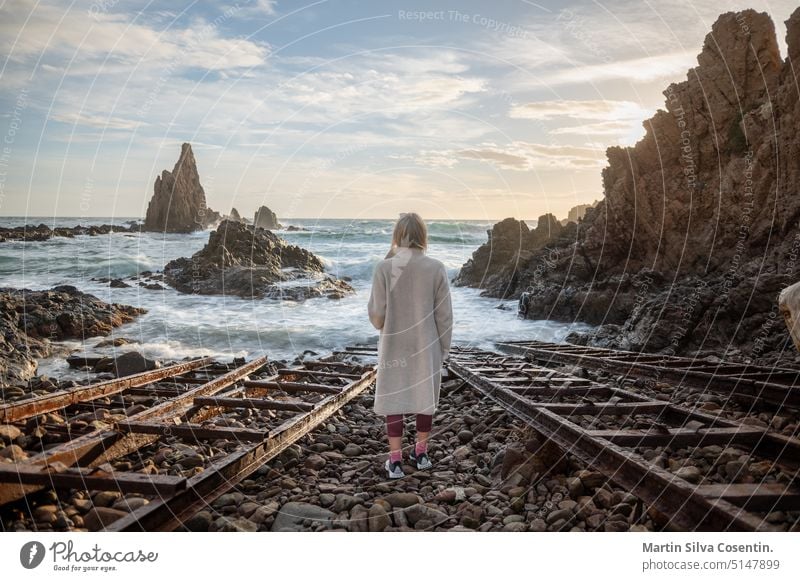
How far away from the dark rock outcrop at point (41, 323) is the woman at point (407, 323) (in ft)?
26.7

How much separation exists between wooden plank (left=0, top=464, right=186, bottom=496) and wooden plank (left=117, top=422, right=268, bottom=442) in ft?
4.11

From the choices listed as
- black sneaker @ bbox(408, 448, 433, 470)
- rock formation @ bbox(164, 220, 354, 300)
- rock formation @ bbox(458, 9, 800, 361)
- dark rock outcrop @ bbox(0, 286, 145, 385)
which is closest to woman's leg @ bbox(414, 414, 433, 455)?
black sneaker @ bbox(408, 448, 433, 470)

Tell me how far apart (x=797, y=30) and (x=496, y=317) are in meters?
14.1

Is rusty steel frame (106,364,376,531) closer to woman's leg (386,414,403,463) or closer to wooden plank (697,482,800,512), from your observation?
woman's leg (386,414,403,463)

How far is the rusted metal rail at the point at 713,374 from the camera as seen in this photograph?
268 inches

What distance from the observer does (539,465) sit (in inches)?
207

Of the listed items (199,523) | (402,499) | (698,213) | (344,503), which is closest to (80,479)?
(199,523)

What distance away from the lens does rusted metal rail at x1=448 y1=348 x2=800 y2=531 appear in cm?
356

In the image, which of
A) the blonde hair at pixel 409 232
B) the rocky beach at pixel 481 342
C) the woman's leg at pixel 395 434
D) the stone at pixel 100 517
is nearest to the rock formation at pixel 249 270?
the rocky beach at pixel 481 342

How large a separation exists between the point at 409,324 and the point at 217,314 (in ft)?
56.7

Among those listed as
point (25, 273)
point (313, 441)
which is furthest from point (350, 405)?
point (25, 273)

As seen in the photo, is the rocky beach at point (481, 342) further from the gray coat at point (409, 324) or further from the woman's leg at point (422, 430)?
the gray coat at point (409, 324)

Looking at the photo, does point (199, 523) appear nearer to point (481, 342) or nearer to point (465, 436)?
point (465, 436)

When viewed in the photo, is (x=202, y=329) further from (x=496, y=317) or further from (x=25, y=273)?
(x=25, y=273)
